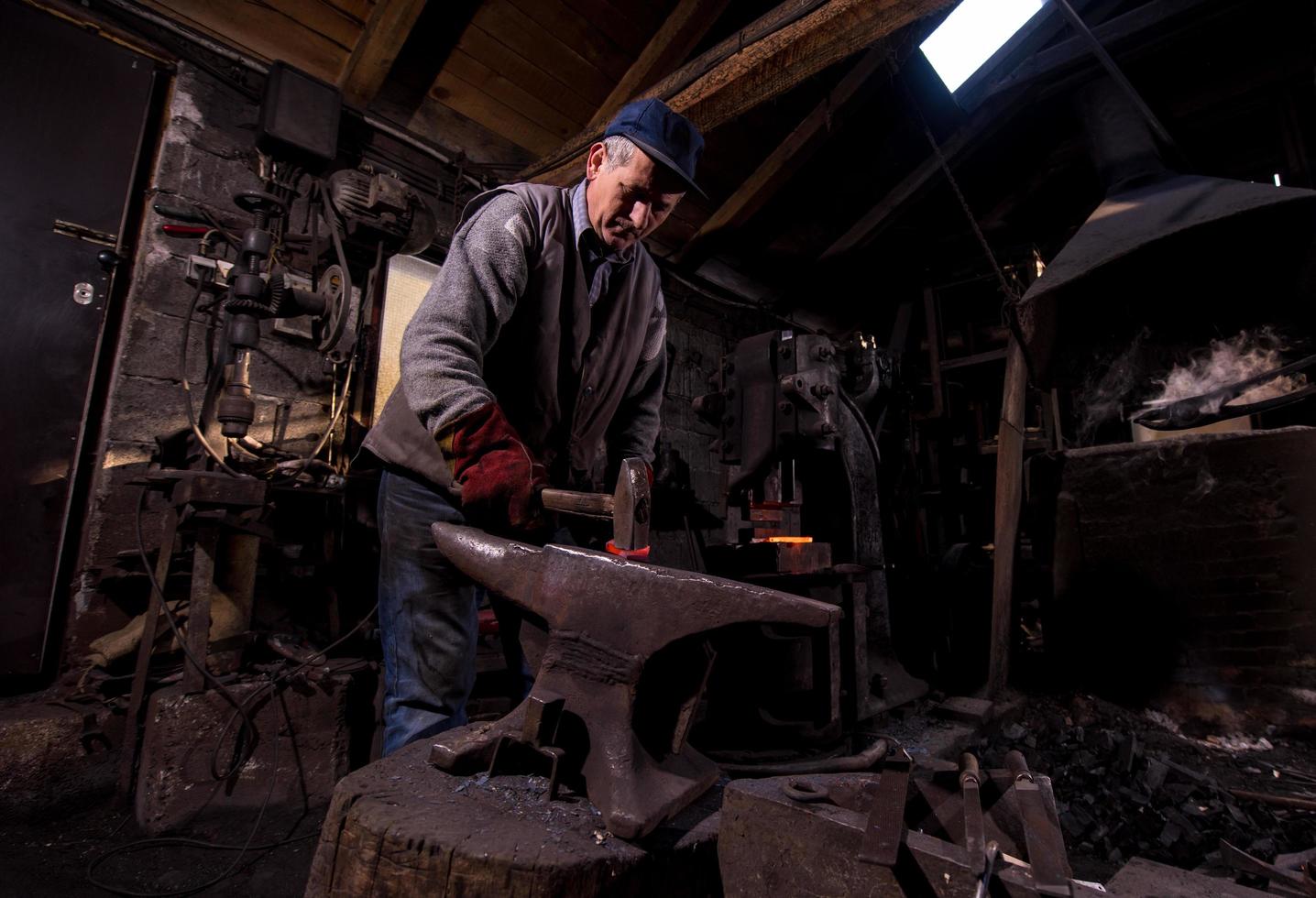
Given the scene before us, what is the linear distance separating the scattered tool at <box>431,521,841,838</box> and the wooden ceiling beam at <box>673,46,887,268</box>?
472 cm

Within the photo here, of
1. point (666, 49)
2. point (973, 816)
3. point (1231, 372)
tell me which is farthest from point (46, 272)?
point (1231, 372)

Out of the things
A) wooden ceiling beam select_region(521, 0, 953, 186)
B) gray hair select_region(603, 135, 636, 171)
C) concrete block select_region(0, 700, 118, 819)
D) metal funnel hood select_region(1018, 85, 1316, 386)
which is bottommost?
concrete block select_region(0, 700, 118, 819)

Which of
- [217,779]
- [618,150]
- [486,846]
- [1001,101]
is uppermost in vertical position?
[1001,101]

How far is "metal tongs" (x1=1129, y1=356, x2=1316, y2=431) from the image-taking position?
352 centimetres

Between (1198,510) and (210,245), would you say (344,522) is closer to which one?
(210,245)

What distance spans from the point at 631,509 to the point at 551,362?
793mm

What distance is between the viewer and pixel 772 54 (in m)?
3.22

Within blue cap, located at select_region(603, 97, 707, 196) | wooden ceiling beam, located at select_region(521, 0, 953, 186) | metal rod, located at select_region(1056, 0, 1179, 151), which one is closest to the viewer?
blue cap, located at select_region(603, 97, 707, 196)

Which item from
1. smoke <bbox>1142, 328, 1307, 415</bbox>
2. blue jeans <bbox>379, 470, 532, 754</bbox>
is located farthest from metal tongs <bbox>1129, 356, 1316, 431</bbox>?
blue jeans <bbox>379, 470, 532, 754</bbox>

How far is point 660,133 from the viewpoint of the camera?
1742mm

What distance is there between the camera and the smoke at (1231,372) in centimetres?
385

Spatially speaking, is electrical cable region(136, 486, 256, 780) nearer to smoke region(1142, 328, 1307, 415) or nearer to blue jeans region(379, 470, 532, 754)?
blue jeans region(379, 470, 532, 754)

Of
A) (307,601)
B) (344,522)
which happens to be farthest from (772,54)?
(307,601)

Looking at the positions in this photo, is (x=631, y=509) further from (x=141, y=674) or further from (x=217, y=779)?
(x=141, y=674)
